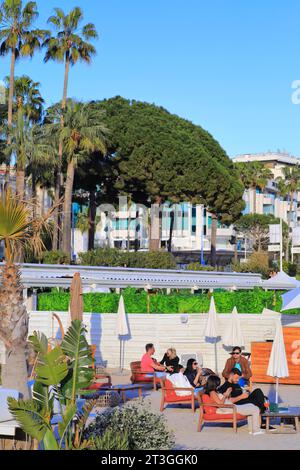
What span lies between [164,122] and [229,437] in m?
57.7

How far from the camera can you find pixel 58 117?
58219mm

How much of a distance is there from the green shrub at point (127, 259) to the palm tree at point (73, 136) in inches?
72.3

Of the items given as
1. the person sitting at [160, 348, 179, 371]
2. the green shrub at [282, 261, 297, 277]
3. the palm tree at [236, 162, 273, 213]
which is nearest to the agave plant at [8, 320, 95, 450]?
the person sitting at [160, 348, 179, 371]

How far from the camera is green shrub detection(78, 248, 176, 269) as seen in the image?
56.7 meters

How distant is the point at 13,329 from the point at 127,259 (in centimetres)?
4795

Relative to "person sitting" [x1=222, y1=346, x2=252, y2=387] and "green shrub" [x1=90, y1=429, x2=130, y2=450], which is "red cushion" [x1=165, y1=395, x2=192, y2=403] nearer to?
"person sitting" [x1=222, y1=346, x2=252, y2=387]

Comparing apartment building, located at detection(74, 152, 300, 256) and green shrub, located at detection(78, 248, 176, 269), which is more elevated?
apartment building, located at detection(74, 152, 300, 256)

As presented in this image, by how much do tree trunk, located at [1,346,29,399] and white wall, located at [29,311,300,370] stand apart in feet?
40.0

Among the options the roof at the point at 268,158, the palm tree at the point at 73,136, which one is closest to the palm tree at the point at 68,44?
the palm tree at the point at 73,136

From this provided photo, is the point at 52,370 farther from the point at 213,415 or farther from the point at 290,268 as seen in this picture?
the point at 290,268

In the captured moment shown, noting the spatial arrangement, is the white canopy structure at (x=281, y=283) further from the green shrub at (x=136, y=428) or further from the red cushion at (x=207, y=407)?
the green shrub at (x=136, y=428)

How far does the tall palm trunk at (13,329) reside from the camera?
10.3 m

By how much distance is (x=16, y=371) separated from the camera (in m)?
10.4

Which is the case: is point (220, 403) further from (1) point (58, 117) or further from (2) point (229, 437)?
(1) point (58, 117)
